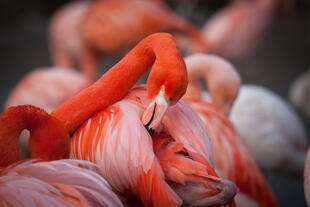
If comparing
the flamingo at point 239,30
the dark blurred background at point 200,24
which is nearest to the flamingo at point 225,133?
the flamingo at point 239,30

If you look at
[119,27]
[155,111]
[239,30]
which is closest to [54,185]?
[155,111]

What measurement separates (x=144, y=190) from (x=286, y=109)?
155 cm

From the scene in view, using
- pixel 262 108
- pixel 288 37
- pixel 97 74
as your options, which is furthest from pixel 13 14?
pixel 262 108

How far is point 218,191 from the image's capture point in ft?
3.23

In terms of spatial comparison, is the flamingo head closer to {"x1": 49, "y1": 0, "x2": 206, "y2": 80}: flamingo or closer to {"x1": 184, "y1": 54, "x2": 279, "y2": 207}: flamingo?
{"x1": 184, "y1": 54, "x2": 279, "y2": 207}: flamingo

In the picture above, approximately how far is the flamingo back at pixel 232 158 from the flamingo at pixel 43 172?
0.61m

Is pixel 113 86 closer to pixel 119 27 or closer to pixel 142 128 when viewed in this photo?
pixel 142 128

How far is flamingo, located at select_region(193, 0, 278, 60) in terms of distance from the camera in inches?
148

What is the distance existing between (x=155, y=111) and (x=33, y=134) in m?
0.34

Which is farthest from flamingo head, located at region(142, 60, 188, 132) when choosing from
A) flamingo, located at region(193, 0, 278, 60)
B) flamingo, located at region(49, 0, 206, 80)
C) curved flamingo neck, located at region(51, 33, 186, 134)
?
flamingo, located at region(193, 0, 278, 60)

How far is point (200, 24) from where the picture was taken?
5.39 meters

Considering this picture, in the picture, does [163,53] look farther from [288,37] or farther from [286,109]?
[288,37]

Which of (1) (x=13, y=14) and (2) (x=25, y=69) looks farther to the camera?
(1) (x=13, y=14)

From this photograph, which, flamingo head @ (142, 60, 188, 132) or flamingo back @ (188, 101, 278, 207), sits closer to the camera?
flamingo head @ (142, 60, 188, 132)
